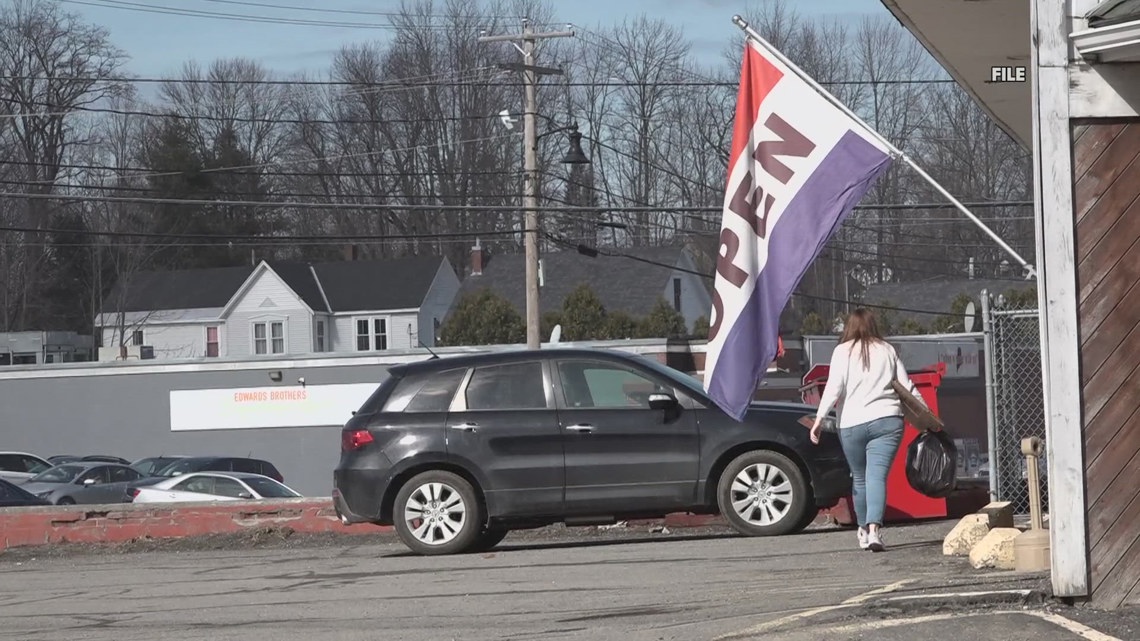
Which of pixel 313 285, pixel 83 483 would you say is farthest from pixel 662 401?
pixel 313 285

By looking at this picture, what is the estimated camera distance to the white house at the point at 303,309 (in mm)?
62844

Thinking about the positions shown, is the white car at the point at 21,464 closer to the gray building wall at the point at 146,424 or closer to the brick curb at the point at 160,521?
the gray building wall at the point at 146,424

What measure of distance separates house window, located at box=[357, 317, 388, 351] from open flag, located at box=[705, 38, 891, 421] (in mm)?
54190

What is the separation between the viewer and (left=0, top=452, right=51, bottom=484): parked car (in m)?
37.4

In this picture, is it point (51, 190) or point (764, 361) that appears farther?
point (51, 190)

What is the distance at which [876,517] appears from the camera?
10.2 metres

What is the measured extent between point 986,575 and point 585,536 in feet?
21.0

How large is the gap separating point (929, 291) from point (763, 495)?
5144 cm

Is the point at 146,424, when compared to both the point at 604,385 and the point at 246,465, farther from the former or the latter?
the point at 604,385

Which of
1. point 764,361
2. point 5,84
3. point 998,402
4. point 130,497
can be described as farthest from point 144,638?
point 5,84

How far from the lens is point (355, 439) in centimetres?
1265

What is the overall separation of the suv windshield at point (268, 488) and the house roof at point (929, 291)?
39.5 meters

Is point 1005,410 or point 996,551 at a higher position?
point 1005,410

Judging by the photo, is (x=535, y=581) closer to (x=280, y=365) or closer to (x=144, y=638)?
(x=144, y=638)
